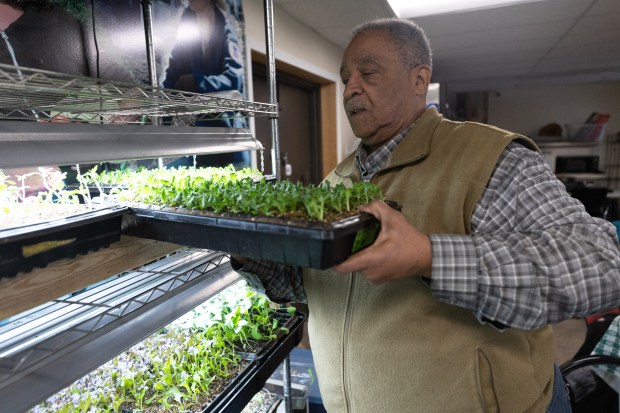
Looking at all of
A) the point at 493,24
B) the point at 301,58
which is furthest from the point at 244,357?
the point at 493,24

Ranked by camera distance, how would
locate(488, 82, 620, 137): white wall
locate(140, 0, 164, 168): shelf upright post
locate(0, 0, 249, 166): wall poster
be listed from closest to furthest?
locate(0, 0, 249, 166): wall poster, locate(140, 0, 164, 168): shelf upright post, locate(488, 82, 620, 137): white wall

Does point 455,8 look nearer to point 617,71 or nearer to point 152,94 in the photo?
point 152,94

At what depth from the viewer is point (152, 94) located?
86 centimetres

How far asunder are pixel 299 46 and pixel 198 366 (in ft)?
8.66

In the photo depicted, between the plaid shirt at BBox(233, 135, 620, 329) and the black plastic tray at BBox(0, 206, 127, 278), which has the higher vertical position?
the black plastic tray at BBox(0, 206, 127, 278)

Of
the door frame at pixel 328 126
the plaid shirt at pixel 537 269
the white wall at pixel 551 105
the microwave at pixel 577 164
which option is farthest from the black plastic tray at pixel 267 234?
the white wall at pixel 551 105

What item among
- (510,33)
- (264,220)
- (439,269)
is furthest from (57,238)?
(510,33)

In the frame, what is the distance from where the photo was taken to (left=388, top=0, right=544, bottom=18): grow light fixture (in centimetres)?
284

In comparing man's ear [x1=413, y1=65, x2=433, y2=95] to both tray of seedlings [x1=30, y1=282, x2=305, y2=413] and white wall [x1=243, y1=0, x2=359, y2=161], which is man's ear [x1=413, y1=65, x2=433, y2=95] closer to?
tray of seedlings [x1=30, y1=282, x2=305, y2=413]

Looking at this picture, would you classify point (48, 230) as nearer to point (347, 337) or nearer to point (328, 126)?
point (347, 337)

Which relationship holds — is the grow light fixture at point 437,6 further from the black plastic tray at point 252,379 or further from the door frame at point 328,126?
the black plastic tray at point 252,379

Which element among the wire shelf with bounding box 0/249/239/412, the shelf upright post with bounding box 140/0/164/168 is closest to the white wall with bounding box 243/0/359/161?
the shelf upright post with bounding box 140/0/164/168

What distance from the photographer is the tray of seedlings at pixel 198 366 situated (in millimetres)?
1075

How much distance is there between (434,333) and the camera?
0.93 metres
